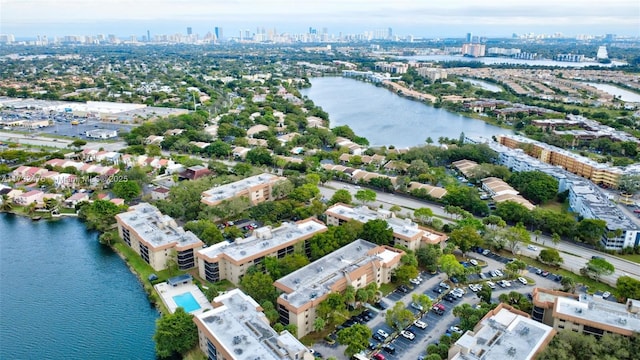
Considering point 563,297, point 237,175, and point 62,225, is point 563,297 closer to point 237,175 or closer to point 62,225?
point 237,175

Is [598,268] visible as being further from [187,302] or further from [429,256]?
[187,302]

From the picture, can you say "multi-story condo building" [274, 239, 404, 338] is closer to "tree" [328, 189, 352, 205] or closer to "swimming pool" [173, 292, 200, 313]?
"swimming pool" [173, 292, 200, 313]

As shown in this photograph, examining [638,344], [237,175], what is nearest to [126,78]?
[237,175]

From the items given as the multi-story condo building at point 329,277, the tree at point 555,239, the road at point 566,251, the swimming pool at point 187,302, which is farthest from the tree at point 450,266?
the swimming pool at point 187,302

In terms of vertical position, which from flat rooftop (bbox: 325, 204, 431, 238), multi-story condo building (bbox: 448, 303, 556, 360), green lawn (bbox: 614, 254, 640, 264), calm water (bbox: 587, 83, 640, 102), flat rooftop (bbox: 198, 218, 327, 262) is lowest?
green lawn (bbox: 614, 254, 640, 264)

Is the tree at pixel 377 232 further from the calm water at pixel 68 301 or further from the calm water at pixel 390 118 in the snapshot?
the calm water at pixel 390 118

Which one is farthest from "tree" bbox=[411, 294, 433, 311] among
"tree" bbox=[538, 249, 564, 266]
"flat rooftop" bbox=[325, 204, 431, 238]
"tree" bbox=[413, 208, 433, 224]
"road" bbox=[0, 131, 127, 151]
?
"road" bbox=[0, 131, 127, 151]

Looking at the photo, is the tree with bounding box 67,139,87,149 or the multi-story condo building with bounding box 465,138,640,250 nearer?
the multi-story condo building with bounding box 465,138,640,250
